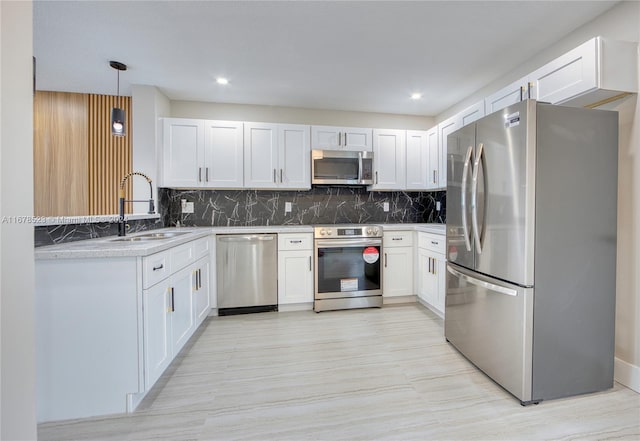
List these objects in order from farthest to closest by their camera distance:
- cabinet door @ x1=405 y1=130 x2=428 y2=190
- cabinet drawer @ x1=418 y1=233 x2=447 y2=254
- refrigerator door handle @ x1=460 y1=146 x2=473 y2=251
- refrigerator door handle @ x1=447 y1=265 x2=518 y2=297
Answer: cabinet door @ x1=405 y1=130 x2=428 y2=190 → cabinet drawer @ x1=418 y1=233 x2=447 y2=254 → refrigerator door handle @ x1=460 y1=146 x2=473 y2=251 → refrigerator door handle @ x1=447 y1=265 x2=518 y2=297

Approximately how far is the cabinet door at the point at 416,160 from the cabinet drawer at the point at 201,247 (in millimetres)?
2558

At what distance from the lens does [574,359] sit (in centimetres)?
165

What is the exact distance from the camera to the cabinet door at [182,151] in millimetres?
3145

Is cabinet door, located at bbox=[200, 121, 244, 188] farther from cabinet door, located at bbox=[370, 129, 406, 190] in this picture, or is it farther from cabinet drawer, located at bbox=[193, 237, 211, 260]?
cabinet door, located at bbox=[370, 129, 406, 190]

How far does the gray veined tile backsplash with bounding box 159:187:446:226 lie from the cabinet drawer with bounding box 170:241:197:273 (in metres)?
1.17

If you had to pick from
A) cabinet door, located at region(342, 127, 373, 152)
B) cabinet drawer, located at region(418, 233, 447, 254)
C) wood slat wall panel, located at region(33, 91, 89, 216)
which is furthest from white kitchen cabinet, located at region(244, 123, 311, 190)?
wood slat wall panel, located at region(33, 91, 89, 216)

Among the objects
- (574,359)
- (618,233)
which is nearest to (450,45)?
(618,233)

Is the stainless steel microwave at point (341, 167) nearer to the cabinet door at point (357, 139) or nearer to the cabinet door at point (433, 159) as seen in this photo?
A: the cabinet door at point (357, 139)

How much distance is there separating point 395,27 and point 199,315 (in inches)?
116

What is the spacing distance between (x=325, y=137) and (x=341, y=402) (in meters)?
2.77

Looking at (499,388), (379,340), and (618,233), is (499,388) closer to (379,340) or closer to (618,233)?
(379,340)

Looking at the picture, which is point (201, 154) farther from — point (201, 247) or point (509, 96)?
point (509, 96)

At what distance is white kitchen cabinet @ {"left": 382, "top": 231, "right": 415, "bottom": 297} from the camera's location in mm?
3279

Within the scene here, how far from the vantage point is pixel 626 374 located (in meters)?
1.78
